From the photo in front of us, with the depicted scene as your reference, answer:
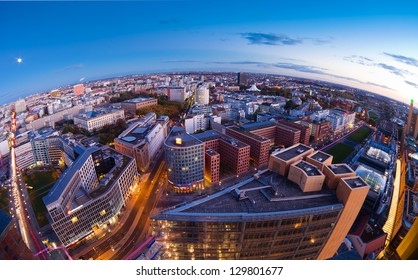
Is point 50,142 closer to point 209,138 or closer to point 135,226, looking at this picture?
point 135,226

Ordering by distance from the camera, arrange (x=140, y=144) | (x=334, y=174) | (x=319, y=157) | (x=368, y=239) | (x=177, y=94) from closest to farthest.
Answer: (x=334, y=174) → (x=319, y=157) → (x=368, y=239) → (x=140, y=144) → (x=177, y=94)

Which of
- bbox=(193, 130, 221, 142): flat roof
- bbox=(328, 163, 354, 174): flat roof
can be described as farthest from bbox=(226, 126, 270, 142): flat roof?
bbox=(328, 163, 354, 174): flat roof

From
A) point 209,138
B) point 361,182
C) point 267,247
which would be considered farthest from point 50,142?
point 361,182

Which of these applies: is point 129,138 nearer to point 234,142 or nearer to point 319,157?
point 234,142

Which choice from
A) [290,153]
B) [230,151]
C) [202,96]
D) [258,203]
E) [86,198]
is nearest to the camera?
[258,203]

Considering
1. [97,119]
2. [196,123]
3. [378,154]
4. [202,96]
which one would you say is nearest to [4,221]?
[196,123]
